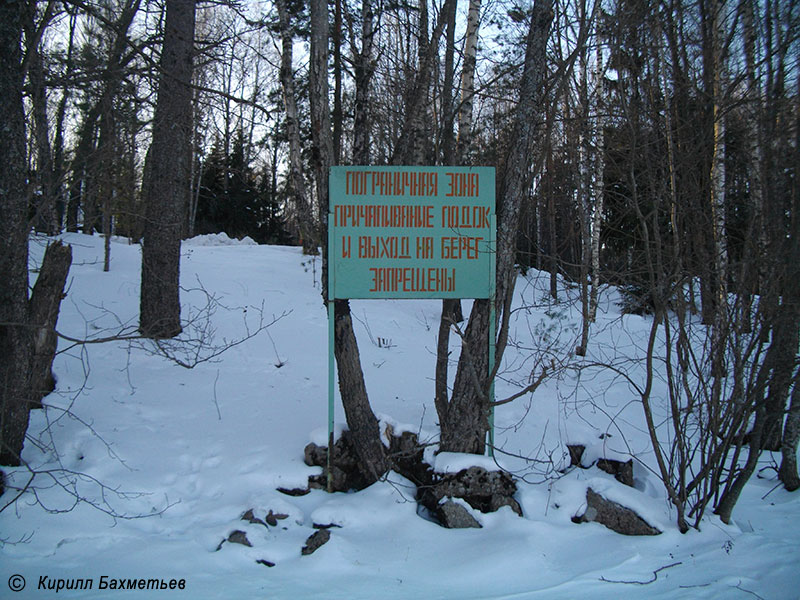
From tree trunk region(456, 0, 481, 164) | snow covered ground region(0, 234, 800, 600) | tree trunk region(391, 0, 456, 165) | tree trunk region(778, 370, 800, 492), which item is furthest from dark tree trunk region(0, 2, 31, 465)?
tree trunk region(778, 370, 800, 492)

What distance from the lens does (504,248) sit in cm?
455

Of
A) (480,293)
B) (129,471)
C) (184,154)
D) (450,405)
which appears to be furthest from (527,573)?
(184,154)

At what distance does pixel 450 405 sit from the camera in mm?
4684

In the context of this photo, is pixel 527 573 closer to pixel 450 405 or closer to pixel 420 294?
pixel 450 405

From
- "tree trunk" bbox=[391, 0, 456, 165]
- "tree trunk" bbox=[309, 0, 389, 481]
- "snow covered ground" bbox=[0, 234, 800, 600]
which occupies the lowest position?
"snow covered ground" bbox=[0, 234, 800, 600]

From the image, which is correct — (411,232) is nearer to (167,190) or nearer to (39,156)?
(39,156)

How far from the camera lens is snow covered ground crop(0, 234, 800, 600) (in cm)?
337

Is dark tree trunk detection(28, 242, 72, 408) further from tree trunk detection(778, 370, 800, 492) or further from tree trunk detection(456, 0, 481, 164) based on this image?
tree trunk detection(778, 370, 800, 492)

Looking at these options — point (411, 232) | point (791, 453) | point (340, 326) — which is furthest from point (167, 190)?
point (791, 453)

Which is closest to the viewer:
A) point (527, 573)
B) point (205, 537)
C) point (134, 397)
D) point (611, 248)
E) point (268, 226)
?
point (527, 573)

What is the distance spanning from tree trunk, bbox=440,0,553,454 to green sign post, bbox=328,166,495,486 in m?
0.17

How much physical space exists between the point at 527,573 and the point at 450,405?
152 centimetres

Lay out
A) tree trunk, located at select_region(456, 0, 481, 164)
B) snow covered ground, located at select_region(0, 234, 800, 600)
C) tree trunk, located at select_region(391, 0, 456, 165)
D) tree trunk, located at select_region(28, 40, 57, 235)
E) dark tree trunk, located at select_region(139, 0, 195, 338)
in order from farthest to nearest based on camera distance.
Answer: tree trunk, located at select_region(456, 0, 481, 164) < dark tree trunk, located at select_region(139, 0, 195, 338) < tree trunk, located at select_region(391, 0, 456, 165) < tree trunk, located at select_region(28, 40, 57, 235) < snow covered ground, located at select_region(0, 234, 800, 600)

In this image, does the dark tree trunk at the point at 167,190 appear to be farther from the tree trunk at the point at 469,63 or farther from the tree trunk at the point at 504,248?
the tree trunk at the point at 504,248
